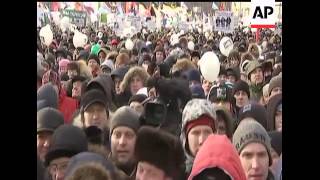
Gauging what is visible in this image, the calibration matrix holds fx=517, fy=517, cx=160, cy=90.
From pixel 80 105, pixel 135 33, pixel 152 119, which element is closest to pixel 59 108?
pixel 80 105

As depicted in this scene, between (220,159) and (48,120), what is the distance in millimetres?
935

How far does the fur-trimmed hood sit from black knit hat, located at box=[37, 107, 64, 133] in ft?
1.87

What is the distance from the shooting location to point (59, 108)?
2988 mm

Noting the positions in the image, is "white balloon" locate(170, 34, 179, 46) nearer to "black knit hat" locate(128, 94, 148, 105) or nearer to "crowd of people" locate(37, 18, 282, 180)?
"crowd of people" locate(37, 18, 282, 180)

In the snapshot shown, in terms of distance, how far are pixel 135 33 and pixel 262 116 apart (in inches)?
78.3

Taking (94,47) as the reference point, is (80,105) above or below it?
below

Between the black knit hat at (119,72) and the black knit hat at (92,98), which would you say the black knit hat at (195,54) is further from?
the black knit hat at (92,98)

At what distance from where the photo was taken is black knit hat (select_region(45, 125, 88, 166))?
265 centimetres

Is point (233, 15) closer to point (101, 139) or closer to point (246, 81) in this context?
point (246, 81)

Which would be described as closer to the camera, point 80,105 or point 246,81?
point 80,105

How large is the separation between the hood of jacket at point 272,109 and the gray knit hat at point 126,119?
0.77 m

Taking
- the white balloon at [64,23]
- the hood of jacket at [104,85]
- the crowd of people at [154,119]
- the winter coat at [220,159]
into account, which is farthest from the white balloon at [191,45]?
the winter coat at [220,159]

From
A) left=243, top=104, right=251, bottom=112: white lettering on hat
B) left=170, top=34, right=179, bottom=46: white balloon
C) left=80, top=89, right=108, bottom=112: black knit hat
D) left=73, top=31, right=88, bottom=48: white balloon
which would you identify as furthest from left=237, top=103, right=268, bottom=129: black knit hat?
left=170, top=34, right=179, bottom=46: white balloon
